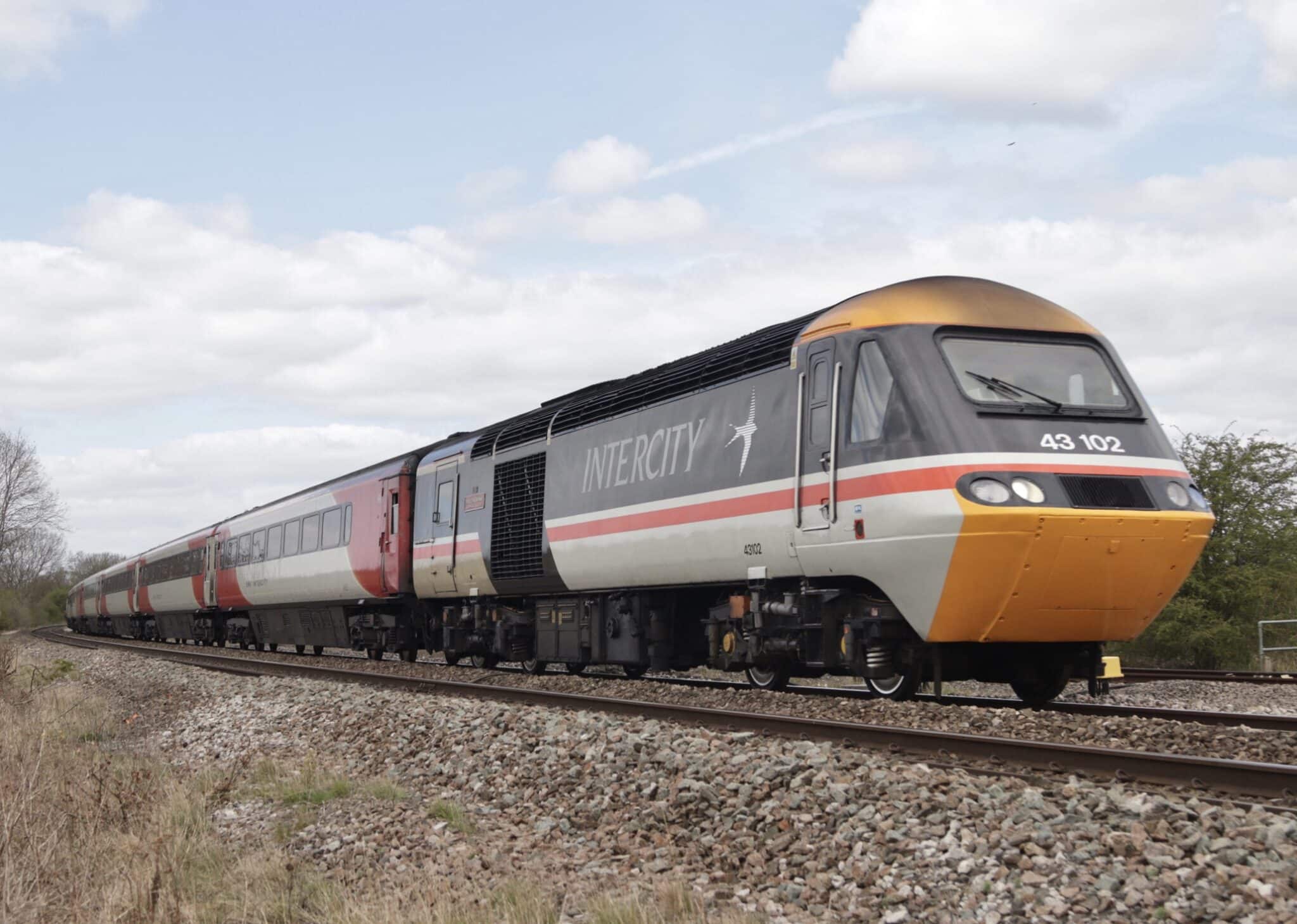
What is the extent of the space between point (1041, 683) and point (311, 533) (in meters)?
17.0

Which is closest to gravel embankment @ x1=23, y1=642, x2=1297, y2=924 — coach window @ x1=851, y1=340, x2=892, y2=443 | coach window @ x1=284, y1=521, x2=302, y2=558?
coach window @ x1=851, y1=340, x2=892, y2=443

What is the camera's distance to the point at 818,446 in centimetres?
954

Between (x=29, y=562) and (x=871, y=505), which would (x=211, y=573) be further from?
(x=29, y=562)

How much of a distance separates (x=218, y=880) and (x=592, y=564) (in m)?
6.83

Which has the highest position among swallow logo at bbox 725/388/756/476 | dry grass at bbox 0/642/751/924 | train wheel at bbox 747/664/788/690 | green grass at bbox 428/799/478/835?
swallow logo at bbox 725/388/756/476

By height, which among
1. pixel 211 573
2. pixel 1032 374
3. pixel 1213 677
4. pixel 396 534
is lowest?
pixel 1213 677

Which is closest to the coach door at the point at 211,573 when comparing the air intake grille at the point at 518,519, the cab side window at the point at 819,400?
the air intake grille at the point at 518,519

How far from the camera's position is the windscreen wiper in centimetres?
877

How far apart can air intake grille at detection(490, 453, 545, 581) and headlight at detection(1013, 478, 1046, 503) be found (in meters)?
7.28

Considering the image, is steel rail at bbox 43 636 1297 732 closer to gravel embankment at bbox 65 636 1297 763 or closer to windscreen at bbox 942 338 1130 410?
gravel embankment at bbox 65 636 1297 763

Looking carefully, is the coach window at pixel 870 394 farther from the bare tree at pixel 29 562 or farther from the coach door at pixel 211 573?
the bare tree at pixel 29 562

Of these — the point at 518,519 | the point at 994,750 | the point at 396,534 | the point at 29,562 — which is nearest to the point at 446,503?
the point at 396,534

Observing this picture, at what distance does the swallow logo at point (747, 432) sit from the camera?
10.5 m

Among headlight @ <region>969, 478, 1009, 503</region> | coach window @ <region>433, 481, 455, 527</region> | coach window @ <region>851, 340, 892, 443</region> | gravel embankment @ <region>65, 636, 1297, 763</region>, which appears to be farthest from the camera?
coach window @ <region>433, 481, 455, 527</region>
